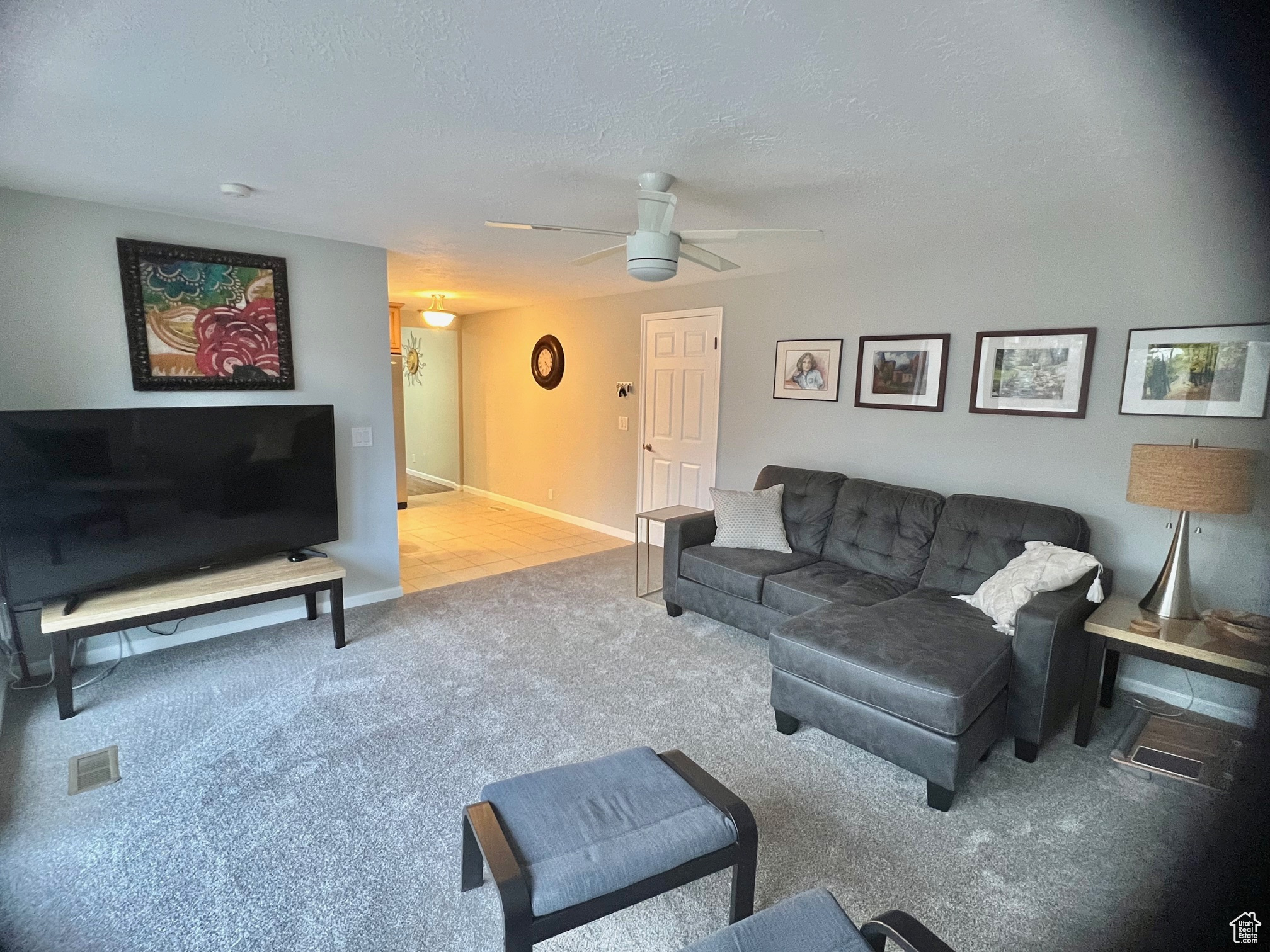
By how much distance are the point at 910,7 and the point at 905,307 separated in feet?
7.94

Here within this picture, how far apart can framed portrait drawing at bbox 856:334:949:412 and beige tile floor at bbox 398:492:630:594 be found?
2.57 m

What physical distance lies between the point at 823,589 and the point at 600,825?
73.5 inches

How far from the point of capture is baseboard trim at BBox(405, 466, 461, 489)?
7.75 m

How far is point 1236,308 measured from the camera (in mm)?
431

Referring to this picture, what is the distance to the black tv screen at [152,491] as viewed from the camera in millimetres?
2465

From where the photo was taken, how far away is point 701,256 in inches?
99.2

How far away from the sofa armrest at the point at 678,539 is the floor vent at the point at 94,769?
101 inches

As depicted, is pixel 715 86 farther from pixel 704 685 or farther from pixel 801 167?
pixel 704 685

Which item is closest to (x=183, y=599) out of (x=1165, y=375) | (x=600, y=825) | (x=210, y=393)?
(x=210, y=393)

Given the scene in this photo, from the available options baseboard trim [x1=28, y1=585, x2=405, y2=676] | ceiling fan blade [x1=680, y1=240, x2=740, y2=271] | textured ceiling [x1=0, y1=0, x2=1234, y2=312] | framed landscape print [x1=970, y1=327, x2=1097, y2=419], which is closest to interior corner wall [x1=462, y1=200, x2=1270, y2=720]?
framed landscape print [x1=970, y1=327, x2=1097, y2=419]

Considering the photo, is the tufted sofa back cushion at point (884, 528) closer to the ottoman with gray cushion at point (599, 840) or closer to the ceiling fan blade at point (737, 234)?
the ceiling fan blade at point (737, 234)

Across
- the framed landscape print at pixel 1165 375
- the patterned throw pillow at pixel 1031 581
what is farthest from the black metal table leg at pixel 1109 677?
the framed landscape print at pixel 1165 375

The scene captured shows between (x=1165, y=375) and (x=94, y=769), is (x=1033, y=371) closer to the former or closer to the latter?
(x=1165, y=375)

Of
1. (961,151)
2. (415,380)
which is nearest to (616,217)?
(961,151)
